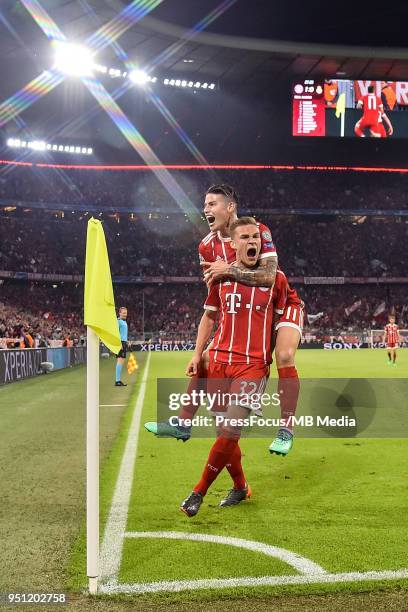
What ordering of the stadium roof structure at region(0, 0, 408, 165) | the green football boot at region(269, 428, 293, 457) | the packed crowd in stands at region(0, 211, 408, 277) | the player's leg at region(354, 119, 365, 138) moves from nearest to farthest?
the green football boot at region(269, 428, 293, 457), the stadium roof structure at region(0, 0, 408, 165), the player's leg at region(354, 119, 365, 138), the packed crowd in stands at region(0, 211, 408, 277)

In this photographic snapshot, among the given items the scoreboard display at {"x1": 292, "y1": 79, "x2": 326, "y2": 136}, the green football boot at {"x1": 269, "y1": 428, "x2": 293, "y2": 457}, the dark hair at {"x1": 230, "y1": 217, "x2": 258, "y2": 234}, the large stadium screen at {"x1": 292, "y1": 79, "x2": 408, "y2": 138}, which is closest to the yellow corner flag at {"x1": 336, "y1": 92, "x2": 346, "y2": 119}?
the large stadium screen at {"x1": 292, "y1": 79, "x2": 408, "y2": 138}

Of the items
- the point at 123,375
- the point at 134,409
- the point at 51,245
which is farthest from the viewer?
the point at 51,245

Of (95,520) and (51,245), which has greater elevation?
(51,245)

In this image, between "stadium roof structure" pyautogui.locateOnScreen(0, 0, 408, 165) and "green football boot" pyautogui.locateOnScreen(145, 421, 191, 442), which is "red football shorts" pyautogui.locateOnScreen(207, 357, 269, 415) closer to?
"green football boot" pyautogui.locateOnScreen(145, 421, 191, 442)

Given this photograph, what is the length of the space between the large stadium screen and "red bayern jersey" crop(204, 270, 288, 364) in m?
45.7

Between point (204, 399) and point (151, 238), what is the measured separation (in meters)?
59.8

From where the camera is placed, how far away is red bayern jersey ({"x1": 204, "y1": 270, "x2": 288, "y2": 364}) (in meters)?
4.87

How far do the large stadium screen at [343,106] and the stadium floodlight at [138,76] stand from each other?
1142 cm

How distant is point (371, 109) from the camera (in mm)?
49000

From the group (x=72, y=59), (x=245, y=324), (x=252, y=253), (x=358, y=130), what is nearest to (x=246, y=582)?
(x=245, y=324)

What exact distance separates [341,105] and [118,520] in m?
47.8

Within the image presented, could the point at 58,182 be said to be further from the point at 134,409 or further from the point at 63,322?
the point at 134,409

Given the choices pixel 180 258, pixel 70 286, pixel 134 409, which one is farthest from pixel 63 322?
pixel 134 409

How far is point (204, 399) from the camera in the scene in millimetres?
5156
